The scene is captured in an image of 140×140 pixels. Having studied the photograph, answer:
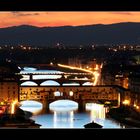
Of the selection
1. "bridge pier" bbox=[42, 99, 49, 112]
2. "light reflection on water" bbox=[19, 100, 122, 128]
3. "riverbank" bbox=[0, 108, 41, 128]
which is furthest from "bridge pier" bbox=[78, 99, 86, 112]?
"riverbank" bbox=[0, 108, 41, 128]

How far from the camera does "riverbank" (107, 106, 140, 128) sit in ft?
26.2

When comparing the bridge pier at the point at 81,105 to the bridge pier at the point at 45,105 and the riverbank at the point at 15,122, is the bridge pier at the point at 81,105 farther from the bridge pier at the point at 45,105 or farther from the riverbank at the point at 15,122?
the riverbank at the point at 15,122

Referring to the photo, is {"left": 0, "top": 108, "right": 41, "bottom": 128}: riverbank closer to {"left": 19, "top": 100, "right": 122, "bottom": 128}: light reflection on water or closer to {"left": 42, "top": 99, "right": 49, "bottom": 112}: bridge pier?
{"left": 19, "top": 100, "right": 122, "bottom": 128}: light reflection on water

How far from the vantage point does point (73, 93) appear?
13.2 metres

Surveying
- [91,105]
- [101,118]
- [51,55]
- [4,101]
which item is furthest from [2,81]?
[51,55]

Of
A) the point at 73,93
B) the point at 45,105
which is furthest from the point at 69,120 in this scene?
the point at 73,93

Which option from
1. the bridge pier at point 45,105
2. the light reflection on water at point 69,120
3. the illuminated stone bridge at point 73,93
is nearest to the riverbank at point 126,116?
the light reflection on water at point 69,120

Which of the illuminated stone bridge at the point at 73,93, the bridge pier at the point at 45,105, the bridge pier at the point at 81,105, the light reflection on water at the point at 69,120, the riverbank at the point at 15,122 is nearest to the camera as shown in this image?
the riverbank at the point at 15,122

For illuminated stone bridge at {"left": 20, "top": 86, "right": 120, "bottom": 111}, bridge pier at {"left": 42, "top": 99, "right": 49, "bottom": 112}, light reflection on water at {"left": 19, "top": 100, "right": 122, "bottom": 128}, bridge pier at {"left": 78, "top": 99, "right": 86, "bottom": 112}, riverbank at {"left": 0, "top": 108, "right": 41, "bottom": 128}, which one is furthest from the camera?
illuminated stone bridge at {"left": 20, "top": 86, "right": 120, "bottom": 111}

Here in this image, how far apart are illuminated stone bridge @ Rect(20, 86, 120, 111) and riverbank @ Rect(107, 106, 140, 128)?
2.98 m

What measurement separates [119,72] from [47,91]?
8.00 ft

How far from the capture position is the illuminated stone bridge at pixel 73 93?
1277 cm

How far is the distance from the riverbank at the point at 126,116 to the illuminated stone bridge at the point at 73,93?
2.98m

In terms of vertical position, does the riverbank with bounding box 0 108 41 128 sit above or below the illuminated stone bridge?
below
